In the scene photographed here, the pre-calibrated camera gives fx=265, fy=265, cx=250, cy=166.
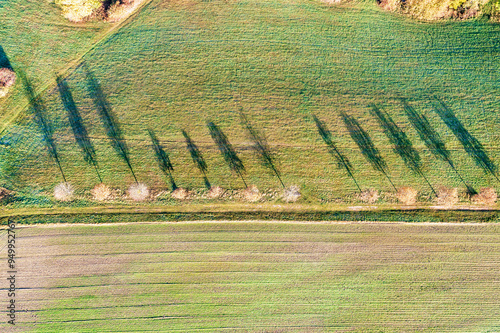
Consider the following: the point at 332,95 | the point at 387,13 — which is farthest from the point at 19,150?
the point at 387,13

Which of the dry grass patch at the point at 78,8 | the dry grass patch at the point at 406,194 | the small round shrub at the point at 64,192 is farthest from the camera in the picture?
the dry grass patch at the point at 406,194

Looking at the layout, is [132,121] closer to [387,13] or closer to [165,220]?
[165,220]

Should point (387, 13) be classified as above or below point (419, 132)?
above

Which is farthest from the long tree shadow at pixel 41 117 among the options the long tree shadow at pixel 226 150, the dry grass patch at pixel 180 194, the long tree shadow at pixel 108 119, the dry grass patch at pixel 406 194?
the dry grass patch at pixel 406 194

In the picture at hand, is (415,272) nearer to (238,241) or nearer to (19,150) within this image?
(238,241)

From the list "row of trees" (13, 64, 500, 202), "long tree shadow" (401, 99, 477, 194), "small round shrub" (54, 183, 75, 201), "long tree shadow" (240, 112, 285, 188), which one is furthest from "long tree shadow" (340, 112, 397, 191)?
"small round shrub" (54, 183, 75, 201)

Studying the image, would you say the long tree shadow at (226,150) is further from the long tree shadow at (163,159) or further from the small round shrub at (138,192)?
the small round shrub at (138,192)

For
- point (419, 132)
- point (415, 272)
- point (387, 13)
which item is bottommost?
point (415, 272)
